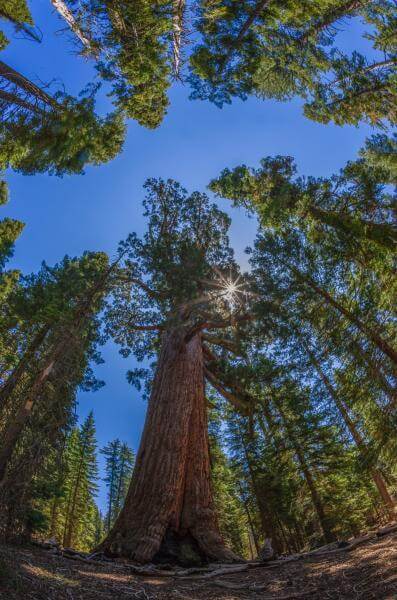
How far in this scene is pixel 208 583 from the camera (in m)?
4.90

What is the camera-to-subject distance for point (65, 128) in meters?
6.58

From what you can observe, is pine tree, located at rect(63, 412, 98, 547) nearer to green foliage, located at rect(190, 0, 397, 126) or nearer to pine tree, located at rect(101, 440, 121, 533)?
pine tree, located at rect(101, 440, 121, 533)

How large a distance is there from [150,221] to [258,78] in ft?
18.0

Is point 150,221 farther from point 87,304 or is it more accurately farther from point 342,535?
point 342,535

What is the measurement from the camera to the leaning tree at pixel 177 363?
6.88 meters

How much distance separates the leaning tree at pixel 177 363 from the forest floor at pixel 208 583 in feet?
4.78

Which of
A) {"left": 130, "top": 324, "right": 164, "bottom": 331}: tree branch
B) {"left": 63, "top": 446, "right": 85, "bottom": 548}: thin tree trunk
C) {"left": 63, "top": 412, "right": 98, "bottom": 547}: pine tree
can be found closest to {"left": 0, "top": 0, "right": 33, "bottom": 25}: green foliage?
{"left": 130, "top": 324, "right": 164, "bottom": 331}: tree branch

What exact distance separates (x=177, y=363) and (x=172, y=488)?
3.52 metres

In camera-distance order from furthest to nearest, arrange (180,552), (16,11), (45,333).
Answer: (45,333)
(180,552)
(16,11)

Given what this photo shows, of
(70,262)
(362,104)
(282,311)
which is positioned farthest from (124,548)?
(362,104)

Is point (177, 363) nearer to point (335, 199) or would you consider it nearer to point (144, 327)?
point (144, 327)

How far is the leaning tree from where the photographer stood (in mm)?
6875

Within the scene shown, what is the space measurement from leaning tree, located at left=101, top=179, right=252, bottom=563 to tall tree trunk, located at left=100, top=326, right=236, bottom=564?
Answer: 2 centimetres

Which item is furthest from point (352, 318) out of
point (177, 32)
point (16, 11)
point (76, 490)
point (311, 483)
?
point (76, 490)
